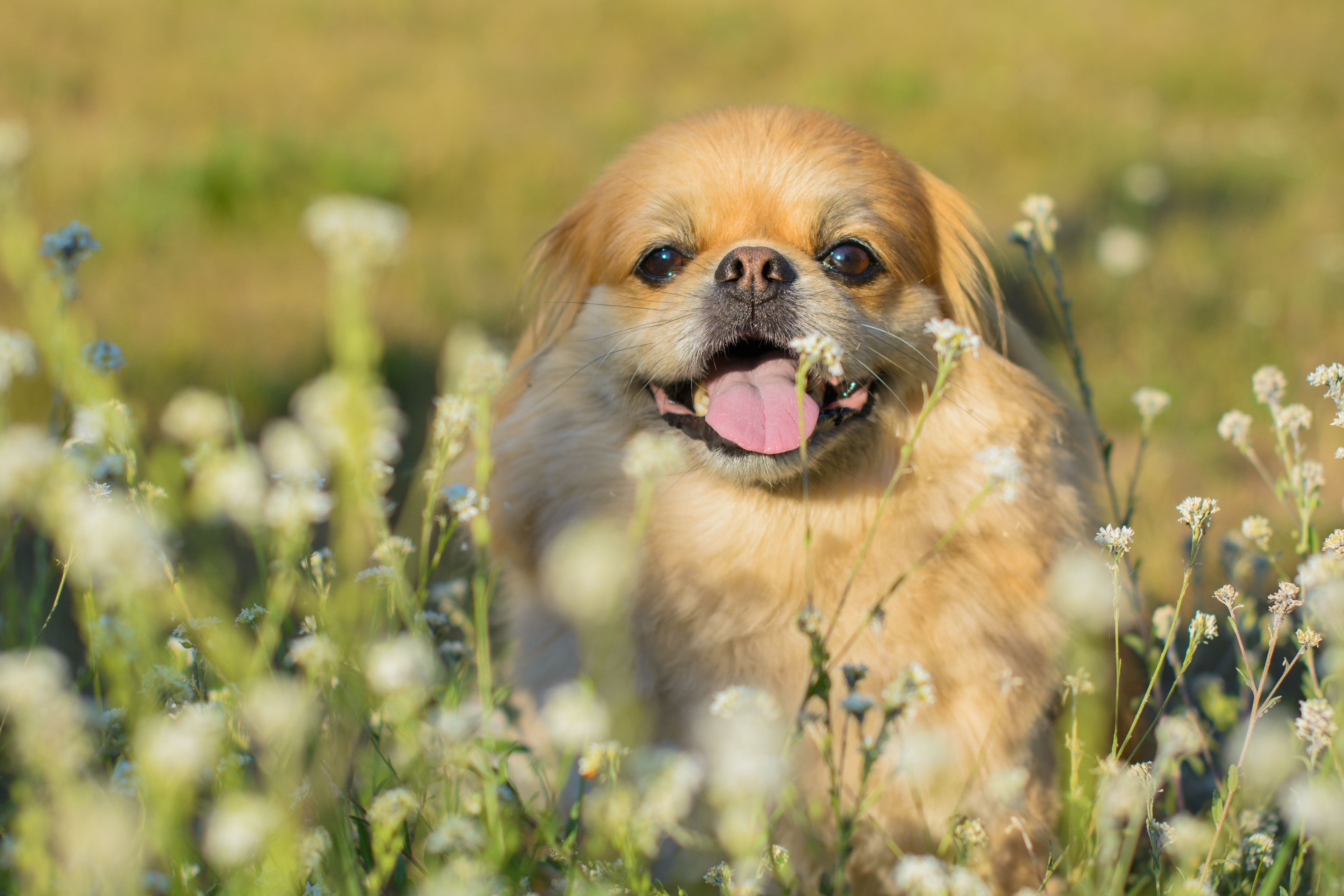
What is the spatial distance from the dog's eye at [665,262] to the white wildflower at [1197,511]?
124cm

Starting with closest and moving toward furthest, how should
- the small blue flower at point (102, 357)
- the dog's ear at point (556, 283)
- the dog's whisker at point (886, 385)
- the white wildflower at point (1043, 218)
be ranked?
the small blue flower at point (102, 357) → the white wildflower at point (1043, 218) → the dog's whisker at point (886, 385) → the dog's ear at point (556, 283)

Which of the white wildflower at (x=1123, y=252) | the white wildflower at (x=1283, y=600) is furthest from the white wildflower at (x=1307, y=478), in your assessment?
the white wildflower at (x=1123, y=252)

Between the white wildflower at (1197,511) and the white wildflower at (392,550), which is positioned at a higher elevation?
the white wildflower at (1197,511)

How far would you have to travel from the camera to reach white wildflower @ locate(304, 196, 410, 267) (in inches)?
34.6

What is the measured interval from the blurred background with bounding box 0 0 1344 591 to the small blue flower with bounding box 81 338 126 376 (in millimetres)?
1345

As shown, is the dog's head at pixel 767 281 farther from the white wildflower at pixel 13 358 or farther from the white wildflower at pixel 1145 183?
the white wildflower at pixel 1145 183

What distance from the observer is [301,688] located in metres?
1.21

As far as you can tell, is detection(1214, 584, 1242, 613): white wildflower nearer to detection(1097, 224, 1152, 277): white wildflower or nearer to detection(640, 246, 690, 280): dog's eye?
detection(640, 246, 690, 280): dog's eye

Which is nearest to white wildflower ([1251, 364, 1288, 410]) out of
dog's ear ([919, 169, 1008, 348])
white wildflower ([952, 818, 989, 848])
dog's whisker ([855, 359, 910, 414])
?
dog's ear ([919, 169, 1008, 348])

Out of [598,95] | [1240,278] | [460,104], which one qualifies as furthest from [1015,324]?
[598,95]

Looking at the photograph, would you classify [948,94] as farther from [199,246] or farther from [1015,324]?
[1015,324]

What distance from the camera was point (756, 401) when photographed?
205 centimetres

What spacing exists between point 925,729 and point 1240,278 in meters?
4.83

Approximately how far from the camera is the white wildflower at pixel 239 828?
2.72 feet
